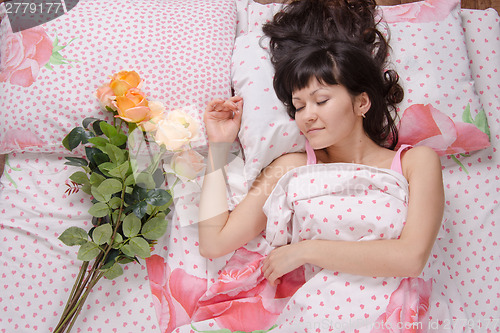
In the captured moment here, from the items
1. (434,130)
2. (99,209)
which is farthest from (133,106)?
(434,130)

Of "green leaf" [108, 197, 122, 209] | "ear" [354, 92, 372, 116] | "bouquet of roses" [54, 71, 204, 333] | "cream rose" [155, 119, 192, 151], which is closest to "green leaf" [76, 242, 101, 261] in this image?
"bouquet of roses" [54, 71, 204, 333]

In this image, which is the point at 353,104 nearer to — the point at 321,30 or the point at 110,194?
the point at 321,30

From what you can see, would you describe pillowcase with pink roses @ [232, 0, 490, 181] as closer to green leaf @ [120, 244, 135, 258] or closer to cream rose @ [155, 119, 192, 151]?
cream rose @ [155, 119, 192, 151]

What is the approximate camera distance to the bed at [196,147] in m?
1.28

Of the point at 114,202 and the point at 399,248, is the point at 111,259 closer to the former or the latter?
the point at 114,202

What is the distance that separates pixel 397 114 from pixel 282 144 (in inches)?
14.0

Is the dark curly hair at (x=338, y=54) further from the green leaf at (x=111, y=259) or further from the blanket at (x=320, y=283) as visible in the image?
the green leaf at (x=111, y=259)

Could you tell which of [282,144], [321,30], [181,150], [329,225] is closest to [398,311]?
[329,225]

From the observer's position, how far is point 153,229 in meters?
1.23

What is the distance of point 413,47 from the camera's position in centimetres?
142

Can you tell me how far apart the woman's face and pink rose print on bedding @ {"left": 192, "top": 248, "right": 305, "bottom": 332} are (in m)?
0.38

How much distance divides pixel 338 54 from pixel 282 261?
0.57 metres

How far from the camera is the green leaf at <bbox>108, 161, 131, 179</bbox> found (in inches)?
46.5

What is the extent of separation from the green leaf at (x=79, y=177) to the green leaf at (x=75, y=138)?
8 cm
